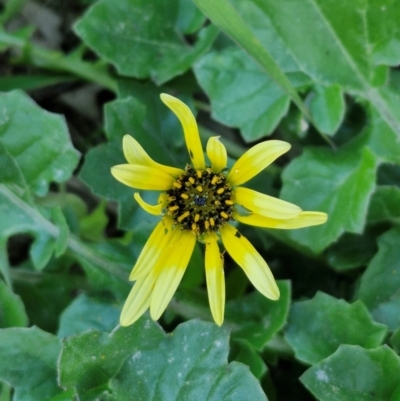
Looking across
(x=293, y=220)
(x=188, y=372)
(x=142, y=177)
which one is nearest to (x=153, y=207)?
(x=142, y=177)

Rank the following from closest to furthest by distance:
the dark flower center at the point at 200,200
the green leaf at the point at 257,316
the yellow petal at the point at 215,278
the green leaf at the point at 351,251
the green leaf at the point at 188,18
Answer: the yellow petal at the point at 215,278, the dark flower center at the point at 200,200, the green leaf at the point at 257,316, the green leaf at the point at 351,251, the green leaf at the point at 188,18

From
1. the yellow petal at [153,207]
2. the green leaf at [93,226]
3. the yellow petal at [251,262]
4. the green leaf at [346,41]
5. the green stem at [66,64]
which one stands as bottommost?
the green leaf at [93,226]

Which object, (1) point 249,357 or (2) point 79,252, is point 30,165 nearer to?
(2) point 79,252

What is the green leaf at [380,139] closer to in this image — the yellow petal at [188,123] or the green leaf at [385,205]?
the green leaf at [385,205]

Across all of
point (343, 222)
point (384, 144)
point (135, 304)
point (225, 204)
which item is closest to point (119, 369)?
point (135, 304)

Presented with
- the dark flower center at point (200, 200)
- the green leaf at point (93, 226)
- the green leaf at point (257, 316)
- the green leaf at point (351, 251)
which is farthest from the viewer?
the green leaf at point (93, 226)

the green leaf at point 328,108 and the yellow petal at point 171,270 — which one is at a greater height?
the green leaf at point 328,108

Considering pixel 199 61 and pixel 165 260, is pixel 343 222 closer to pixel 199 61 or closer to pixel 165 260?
pixel 165 260

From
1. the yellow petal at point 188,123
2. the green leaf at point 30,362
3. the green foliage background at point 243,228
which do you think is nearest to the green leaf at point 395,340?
the green foliage background at point 243,228
